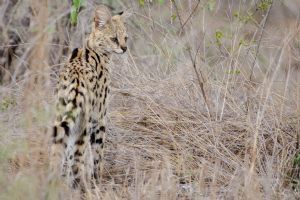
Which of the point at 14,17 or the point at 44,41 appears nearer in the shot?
the point at 44,41

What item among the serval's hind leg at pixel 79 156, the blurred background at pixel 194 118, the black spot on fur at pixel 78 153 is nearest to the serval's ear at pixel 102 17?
the blurred background at pixel 194 118

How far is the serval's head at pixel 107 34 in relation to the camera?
6.42m

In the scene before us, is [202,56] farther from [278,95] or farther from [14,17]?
[14,17]

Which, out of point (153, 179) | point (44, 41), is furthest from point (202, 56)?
point (44, 41)

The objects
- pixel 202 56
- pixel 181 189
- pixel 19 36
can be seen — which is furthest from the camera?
pixel 19 36

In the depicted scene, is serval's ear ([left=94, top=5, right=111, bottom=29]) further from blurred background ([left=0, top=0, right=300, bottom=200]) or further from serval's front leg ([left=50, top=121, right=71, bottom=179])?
serval's front leg ([left=50, top=121, right=71, bottom=179])

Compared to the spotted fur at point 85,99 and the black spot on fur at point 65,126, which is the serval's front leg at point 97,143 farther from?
the black spot on fur at point 65,126

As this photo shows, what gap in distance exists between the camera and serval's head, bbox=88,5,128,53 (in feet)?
21.1

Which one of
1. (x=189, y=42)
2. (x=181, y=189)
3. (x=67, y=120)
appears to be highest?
(x=189, y=42)

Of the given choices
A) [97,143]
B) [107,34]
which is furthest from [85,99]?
[107,34]

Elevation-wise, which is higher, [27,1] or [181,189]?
[27,1]

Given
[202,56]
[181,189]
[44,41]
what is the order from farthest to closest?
[202,56], [181,189], [44,41]

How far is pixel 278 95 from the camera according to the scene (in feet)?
21.9

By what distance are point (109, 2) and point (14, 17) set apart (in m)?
1.02
